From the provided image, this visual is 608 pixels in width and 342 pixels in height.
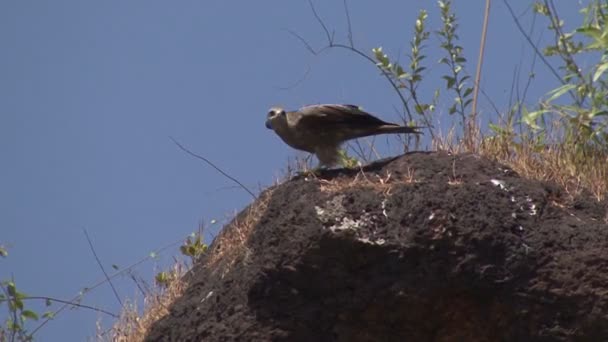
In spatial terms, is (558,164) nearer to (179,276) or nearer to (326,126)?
(326,126)

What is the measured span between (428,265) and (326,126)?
3.76ft

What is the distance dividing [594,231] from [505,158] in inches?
29.8

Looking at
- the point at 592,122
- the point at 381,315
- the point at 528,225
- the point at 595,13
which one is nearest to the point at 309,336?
the point at 381,315

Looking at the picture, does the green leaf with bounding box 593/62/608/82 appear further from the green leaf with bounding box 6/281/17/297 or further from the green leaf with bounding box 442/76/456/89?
the green leaf with bounding box 6/281/17/297

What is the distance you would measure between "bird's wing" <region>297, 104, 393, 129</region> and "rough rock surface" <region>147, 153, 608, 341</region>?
1.89 ft

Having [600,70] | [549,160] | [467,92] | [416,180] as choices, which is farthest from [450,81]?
[416,180]

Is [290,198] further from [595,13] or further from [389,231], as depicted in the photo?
[595,13]

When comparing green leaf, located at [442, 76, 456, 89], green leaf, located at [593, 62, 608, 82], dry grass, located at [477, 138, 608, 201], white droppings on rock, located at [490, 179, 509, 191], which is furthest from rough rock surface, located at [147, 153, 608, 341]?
green leaf, located at [442, 76, 456, 89]

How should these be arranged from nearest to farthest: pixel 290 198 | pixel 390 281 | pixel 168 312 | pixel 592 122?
pixel 390 281
pixel 290 198
pixel 168 312
pixel 592 122

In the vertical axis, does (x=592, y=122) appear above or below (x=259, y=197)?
below

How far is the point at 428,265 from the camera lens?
4.91 meters

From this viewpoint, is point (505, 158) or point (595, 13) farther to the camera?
point (595, 13)

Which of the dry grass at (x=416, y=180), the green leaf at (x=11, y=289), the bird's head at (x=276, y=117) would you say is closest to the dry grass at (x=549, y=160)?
the dry grass at (x=416, y=180)

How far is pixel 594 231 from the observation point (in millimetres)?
5000
